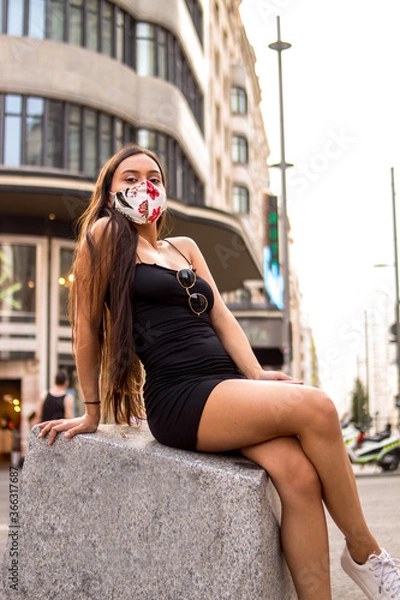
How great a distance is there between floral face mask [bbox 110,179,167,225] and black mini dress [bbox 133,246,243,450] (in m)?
0.32

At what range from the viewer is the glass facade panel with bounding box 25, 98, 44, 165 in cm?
2091

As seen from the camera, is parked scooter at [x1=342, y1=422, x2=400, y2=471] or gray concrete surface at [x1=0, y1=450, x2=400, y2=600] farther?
parked scooter at [x1=342, y1=422, x2=400, y2=471]

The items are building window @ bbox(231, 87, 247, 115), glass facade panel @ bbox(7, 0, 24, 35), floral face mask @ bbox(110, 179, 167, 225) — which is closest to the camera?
floral face mask @ bbox(110, 179, 167, 225)

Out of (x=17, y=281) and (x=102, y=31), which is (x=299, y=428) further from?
(x=102, y=31)

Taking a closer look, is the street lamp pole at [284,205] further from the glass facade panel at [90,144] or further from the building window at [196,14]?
the building window at [196,14]

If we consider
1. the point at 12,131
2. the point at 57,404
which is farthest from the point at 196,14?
the point at 57,404

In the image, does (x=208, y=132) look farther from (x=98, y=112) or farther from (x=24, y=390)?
(x=24, y=390)

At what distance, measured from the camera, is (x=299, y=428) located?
9.93ft

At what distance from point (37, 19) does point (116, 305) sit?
19.6 meters

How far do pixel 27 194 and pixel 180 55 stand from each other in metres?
→ 9.27

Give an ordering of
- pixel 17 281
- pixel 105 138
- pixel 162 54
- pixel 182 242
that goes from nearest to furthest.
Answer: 1. pixel 182 242
2. pixel 17 281
3. pixel 105 138
4. pixel 162 54

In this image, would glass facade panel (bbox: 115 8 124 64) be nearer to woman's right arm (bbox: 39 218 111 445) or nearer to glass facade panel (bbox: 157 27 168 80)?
glass facade panel (bbox: 157 27 168 80)

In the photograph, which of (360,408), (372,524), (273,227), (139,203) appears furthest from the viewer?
(360,408)

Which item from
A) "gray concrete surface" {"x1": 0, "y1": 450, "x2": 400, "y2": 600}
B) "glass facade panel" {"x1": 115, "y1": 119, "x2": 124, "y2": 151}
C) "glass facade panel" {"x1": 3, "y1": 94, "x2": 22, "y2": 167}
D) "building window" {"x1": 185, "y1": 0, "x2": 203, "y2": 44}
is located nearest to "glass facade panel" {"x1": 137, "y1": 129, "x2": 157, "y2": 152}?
"glass facade panel" {"x1": 115, "y1": 119, "x2": 124, "y2": 151}
